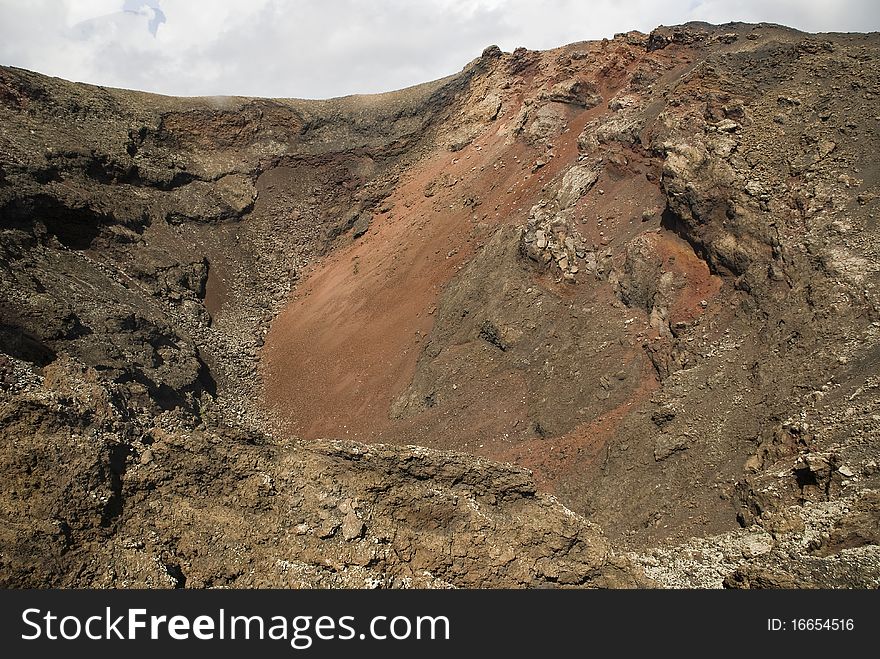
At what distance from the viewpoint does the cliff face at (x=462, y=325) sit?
21.4 feet

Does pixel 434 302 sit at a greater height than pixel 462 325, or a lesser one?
greater

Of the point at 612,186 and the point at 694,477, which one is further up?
the point at 612,186

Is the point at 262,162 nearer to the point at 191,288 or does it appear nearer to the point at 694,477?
the point at 191,288

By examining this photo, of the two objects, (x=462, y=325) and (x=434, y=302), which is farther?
(x=434, y=302)

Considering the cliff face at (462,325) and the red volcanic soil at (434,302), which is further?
the red volcanic soil at (434,302)

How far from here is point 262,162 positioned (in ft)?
95.3

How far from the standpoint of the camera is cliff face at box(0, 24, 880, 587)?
21.4 feet

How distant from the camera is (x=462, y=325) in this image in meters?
18.1

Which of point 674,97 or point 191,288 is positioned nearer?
point 674,97

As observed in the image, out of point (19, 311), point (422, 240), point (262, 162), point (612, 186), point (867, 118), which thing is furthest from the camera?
point (262, 162)

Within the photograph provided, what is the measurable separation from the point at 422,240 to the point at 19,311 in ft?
42.2

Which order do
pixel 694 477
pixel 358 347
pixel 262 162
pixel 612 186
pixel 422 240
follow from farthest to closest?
pixel 262 162, pixel 422 240, pixel 358 347, pixel 612 186, pixel 694 477

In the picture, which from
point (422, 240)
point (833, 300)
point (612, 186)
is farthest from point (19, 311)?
point (833, 300)

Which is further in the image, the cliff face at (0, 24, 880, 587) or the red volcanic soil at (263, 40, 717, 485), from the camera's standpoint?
the red volcanic soil at (263, 40, 717, 485)
